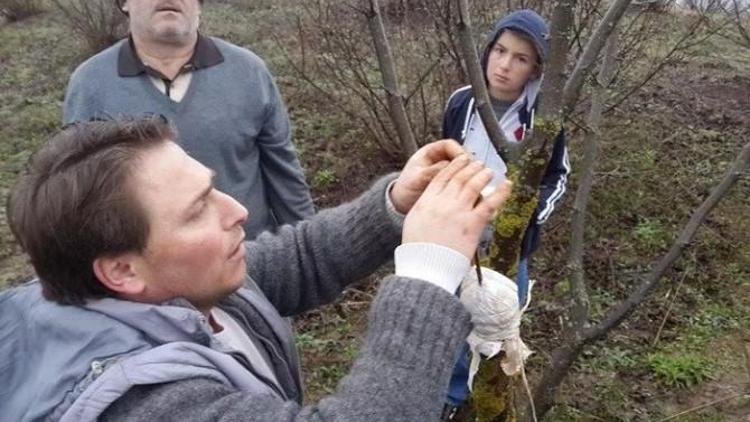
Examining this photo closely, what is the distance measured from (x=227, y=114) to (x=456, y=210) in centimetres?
151

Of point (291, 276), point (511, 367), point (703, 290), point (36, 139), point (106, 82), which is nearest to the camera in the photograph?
point (511, 367)

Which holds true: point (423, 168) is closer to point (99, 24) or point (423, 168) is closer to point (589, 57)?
point (589, 57)

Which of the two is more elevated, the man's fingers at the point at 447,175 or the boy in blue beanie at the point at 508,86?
the man's fingers at the point at 447,175

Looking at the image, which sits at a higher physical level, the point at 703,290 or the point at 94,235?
the point at 94,235

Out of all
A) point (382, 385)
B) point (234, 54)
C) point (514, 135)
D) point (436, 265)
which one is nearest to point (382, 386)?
point (382, 385)

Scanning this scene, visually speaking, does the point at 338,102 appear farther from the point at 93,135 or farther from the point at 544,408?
the point at 93,135

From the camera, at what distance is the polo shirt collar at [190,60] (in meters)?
2.43

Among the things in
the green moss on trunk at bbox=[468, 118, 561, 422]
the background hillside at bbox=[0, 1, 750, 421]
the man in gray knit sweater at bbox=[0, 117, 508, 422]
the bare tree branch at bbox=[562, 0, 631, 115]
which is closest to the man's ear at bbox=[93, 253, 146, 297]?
the man in gray knit sweater at bbox=[0, 117, 508, 422]

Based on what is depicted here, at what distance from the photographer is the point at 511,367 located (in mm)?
1419

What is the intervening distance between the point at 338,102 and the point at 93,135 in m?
4.76

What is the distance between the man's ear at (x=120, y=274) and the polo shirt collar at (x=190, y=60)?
1.47 m

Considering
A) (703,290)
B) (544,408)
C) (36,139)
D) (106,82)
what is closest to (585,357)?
(703,290)

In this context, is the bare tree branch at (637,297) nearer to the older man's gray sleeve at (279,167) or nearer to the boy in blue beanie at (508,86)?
the boy in blue beanie at (508,86)

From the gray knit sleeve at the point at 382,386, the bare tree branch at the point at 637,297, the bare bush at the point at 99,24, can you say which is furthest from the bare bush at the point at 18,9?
the gray knit sleeve at the point at 382,386
